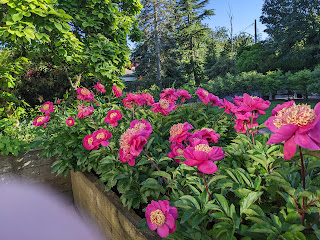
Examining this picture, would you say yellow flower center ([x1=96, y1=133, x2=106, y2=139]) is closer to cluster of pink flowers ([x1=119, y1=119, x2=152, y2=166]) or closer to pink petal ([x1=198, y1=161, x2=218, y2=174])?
cluster of pink flowers ([x1=119, y1=119, x2=152, y2=166])

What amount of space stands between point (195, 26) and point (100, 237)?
1787cm

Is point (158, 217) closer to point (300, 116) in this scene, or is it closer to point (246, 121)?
point (300, 116)

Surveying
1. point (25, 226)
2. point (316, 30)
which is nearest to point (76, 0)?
point (25, 226)

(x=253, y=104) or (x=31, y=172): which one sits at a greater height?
(x=253, y=104)

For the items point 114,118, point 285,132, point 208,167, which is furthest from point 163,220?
point 114,118

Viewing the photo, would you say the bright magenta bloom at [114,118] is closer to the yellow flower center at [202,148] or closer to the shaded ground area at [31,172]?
the yellow flower center at [202,148]

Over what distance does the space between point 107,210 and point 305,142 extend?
4.05 feet

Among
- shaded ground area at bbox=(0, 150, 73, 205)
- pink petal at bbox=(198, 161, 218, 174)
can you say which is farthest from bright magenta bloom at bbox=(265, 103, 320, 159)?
shaded ground area at bbox=(0, 150, 73, 205)

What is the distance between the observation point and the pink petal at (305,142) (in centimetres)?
48

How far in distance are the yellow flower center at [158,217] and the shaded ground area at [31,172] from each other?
6.41 feet

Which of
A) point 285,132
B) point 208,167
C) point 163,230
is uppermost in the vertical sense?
point 285,132

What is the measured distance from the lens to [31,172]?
2352mm

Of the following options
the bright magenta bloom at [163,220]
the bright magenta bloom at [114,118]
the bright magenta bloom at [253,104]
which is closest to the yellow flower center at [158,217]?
the bright magenta bloom at [163,220]

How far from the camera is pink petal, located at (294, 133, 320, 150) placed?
1.57 feet
